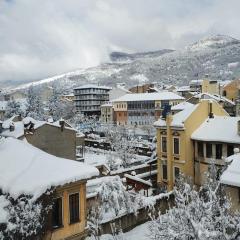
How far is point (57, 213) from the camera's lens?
18.8m

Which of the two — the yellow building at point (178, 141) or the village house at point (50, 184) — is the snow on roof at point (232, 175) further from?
the yellow building at point (178, 141)

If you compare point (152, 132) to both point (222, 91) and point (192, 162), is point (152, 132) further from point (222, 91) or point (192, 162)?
point (192, 162)

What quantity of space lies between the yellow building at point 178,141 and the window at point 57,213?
2178cm

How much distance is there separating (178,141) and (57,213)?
2247 cm

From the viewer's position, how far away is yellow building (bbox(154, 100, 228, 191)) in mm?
38562

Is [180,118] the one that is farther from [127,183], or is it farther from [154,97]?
[154,97]

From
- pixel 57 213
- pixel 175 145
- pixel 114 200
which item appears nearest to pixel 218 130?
pixel 175 145

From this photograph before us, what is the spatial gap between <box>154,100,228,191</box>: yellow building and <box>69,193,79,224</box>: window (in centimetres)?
2064

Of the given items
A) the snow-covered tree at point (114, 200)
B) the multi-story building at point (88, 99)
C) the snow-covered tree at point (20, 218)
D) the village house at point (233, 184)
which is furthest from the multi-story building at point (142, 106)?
the snow-covered tree at point (20, 218)

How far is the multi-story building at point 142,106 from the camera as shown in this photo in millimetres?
104312

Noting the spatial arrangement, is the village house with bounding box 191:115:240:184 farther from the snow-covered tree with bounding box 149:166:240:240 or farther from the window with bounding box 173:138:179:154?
the snow-covered tree with bounding box 149:166:240:240

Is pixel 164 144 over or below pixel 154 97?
below

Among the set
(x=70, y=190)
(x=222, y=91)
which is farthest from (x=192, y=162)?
(x=222, y=91)

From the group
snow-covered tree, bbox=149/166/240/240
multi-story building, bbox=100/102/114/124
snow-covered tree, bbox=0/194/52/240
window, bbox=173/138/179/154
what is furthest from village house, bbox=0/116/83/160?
multi-story building, bbox=100/102/114/124
